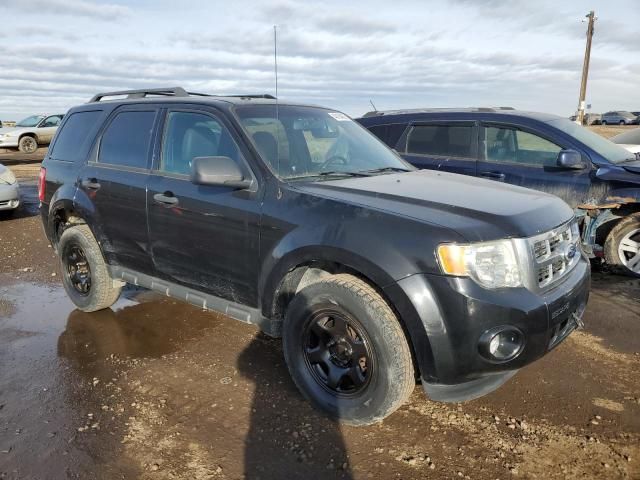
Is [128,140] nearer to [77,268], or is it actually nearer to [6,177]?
[77,268]

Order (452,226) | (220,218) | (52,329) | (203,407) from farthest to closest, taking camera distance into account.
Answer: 1. (52,329)
2. (220,218)
3. (203,407)
4. (452,226)

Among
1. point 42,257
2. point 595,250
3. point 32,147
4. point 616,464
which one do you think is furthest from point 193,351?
point 32,147

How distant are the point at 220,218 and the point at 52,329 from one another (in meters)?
2.17

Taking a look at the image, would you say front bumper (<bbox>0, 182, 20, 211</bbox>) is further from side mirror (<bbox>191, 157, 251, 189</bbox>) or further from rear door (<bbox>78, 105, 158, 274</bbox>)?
side mirror (<bbox>191, 157, 251, 189</bbox>)

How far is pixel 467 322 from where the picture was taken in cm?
268

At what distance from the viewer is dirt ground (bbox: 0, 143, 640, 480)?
2.77 metres

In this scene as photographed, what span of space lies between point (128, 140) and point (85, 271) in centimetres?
135

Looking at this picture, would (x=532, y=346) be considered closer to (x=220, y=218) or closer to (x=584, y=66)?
(x=220, y=218)

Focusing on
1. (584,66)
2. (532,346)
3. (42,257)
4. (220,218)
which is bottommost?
(42,257)

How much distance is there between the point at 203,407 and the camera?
336 centimetres

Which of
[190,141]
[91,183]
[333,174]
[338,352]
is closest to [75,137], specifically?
[91,183]

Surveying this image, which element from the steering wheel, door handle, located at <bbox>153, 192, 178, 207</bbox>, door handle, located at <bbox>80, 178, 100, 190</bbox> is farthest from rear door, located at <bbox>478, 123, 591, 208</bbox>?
door handle, located at <bbox>80, 178, 100, 190</bbox>

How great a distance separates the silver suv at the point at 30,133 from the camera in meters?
22.9

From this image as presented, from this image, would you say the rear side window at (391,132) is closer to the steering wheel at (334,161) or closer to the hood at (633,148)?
the steering wheel at (334,161)
